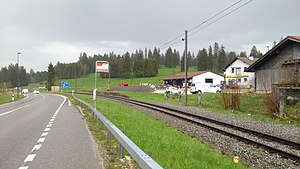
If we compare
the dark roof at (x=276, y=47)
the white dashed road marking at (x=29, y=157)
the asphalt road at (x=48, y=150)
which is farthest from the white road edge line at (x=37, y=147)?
the dark roof at (x=276, y=47)

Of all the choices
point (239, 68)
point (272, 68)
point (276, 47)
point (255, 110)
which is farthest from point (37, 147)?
point (239, 68)

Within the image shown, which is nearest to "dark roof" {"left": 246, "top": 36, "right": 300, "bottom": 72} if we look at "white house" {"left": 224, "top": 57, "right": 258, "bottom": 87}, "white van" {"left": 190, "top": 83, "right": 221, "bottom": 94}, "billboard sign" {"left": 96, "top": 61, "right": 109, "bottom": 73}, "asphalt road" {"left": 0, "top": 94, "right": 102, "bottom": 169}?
"white van" {"left": 190, "top": 83, "right": 221, "bottom": 94}

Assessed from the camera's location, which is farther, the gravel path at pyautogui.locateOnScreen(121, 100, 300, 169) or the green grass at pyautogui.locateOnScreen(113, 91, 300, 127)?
the green grass at pyautogui.locateOnScreen(113, 91, 300, 127)

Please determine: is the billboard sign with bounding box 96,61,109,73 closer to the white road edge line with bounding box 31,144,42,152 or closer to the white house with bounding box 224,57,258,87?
the white road edge line with bounding box 31,144,42,152

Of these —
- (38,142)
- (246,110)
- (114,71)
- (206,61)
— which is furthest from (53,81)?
(38,142)

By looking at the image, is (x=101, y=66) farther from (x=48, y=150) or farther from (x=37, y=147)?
(x=48, y=150)

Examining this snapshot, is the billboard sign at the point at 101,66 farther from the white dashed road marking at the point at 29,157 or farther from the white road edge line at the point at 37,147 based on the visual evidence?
the white dashed road marking at the point at 29,157

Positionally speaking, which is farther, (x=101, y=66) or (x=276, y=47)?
(x=276, y=47)

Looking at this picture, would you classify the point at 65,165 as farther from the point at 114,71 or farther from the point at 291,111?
the point at 114,71

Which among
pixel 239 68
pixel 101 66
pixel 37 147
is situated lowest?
pixel 37 147

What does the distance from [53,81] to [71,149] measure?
126 metres

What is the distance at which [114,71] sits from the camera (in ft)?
479

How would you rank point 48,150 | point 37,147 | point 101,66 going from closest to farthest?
point 48,150 → point 37,147 → point 101,66

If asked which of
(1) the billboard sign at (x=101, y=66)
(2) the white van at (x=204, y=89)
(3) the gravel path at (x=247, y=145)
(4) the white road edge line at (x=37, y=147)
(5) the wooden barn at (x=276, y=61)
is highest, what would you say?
(5) the wooden barn at (x=276, y=61)
